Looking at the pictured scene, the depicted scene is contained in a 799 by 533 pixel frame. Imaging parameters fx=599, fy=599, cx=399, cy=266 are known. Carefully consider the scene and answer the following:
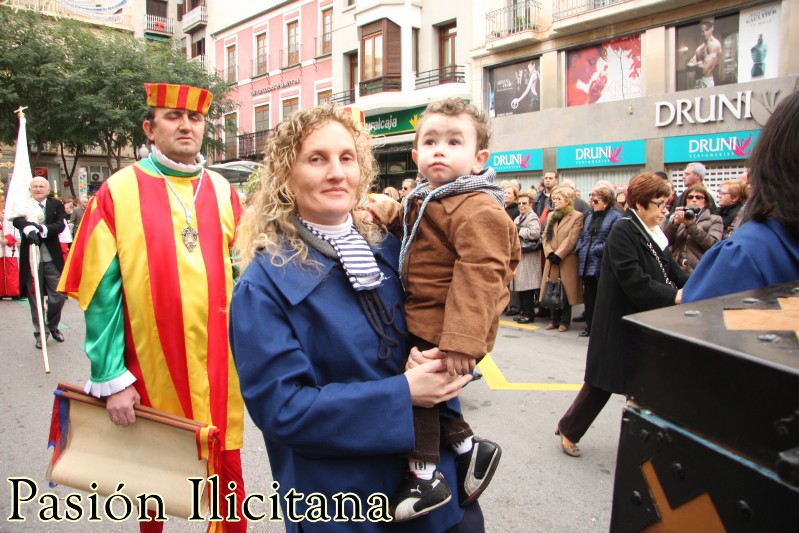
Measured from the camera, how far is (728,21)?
14547 mm

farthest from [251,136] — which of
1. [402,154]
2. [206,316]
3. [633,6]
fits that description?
[206,316]

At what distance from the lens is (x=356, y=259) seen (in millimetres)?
1647

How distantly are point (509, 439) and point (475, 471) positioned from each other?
270cm

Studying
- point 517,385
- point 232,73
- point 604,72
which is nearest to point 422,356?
point 517,385

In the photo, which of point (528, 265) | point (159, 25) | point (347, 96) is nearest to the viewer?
point (528, 265)

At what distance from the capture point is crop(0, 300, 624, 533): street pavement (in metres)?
3.28

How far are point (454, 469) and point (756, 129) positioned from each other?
14836 millimetres

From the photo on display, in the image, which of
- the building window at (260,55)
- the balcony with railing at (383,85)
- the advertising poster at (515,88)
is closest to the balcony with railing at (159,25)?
the building window at (260,55)

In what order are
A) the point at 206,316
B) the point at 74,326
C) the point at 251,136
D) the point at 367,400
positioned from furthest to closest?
the point at 251,136 < the point at 74,326 < the point at 206,316 < the point at 367,400

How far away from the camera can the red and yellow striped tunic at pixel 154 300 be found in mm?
2318

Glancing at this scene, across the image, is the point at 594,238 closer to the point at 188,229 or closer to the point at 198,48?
the point at 188,229

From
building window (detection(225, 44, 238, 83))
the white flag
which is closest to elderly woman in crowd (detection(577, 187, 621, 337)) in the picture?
the white flag

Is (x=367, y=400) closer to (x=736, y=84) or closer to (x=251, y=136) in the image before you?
(x=736, y=84)

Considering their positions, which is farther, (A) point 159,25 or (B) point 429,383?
(A) point 159,25
